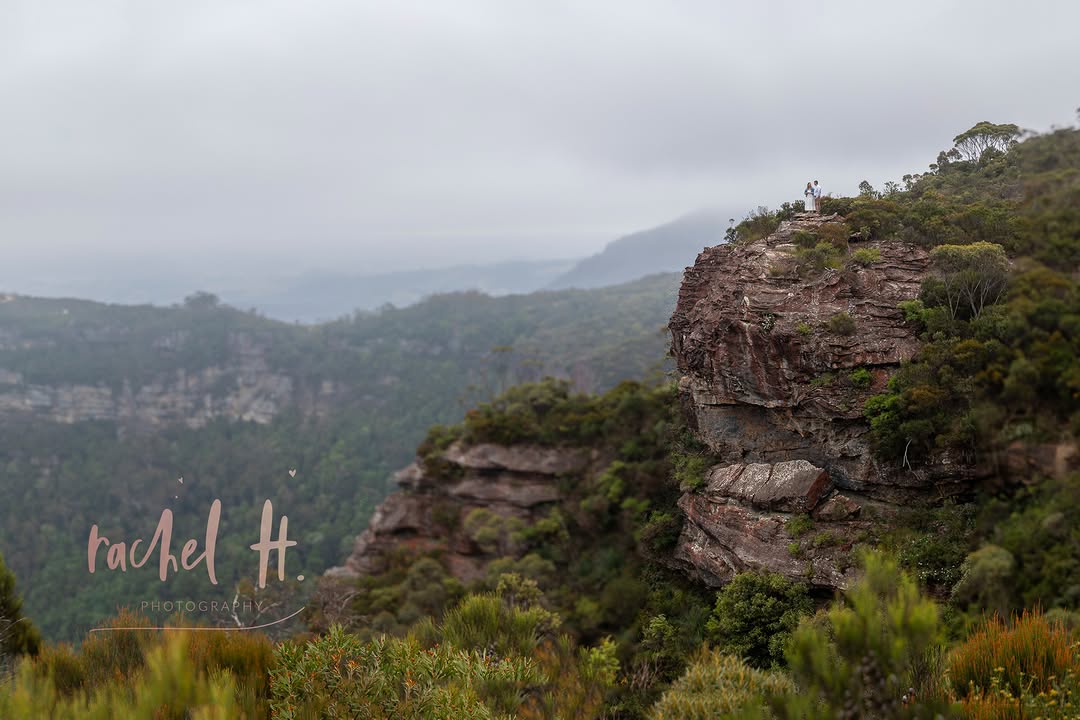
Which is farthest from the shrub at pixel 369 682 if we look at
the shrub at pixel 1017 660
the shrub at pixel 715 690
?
the shrub at pixel 1017 660

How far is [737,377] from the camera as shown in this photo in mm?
13867

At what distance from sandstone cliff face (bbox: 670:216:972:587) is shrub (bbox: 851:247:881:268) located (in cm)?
11

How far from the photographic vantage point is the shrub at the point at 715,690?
6.59 m

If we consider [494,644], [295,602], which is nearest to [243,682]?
[494,644]

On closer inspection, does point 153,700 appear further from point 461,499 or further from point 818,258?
point 461,499

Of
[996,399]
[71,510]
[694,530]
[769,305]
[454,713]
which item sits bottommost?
[71,510]

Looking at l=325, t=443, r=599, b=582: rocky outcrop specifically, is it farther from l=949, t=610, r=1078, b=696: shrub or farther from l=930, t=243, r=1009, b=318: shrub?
l=949, t=610, r=1078, b=696: shrub

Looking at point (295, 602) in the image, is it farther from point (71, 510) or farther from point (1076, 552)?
point (71, 510)

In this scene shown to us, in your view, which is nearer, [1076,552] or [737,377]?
[1076,552]

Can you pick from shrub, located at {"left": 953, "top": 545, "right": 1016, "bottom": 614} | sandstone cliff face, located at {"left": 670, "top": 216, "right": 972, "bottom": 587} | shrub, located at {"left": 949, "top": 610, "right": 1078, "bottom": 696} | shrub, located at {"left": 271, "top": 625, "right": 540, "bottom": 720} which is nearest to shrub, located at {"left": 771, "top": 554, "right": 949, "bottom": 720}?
shrub, located at {"left": 949, "top": 610, "right": 1078, "bottom": 696}

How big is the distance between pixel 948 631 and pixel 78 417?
101231 millimetres

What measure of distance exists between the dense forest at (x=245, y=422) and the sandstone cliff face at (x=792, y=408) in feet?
13.5

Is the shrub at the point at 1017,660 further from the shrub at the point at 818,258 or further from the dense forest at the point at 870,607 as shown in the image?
the shrub at the point at 818,258

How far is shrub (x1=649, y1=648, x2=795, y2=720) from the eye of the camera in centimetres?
659
